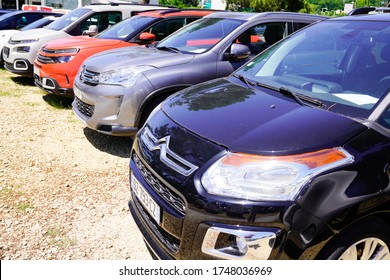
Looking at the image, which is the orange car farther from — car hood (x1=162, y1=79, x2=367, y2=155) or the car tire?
the car tire

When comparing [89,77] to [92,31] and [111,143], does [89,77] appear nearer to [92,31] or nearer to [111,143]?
[111,143]

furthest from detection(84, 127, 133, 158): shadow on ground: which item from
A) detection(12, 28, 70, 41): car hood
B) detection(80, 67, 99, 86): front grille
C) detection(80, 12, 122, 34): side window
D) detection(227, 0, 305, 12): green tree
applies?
detection(227, 0, 305, 12): green tree

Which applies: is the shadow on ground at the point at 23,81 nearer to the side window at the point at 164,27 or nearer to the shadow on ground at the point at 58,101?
the shadow on ground at the point at 58,101

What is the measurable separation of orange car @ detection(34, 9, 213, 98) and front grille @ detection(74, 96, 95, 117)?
136 centimetres

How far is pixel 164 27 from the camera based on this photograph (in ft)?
21.8

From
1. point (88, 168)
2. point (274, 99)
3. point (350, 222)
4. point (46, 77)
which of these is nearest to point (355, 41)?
point (274, 99)

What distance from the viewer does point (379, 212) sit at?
6.30 ft

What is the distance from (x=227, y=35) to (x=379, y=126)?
291cm

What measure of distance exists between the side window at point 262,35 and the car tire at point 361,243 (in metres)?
3.31

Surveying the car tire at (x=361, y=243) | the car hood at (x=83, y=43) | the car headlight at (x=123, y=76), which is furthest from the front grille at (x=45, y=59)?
the car tire at (x=361, y=243)

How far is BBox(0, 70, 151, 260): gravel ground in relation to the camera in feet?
9.14

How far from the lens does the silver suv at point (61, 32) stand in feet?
25.6

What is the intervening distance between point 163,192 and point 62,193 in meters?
1.82

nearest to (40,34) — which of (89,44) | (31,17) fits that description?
(89,44)
